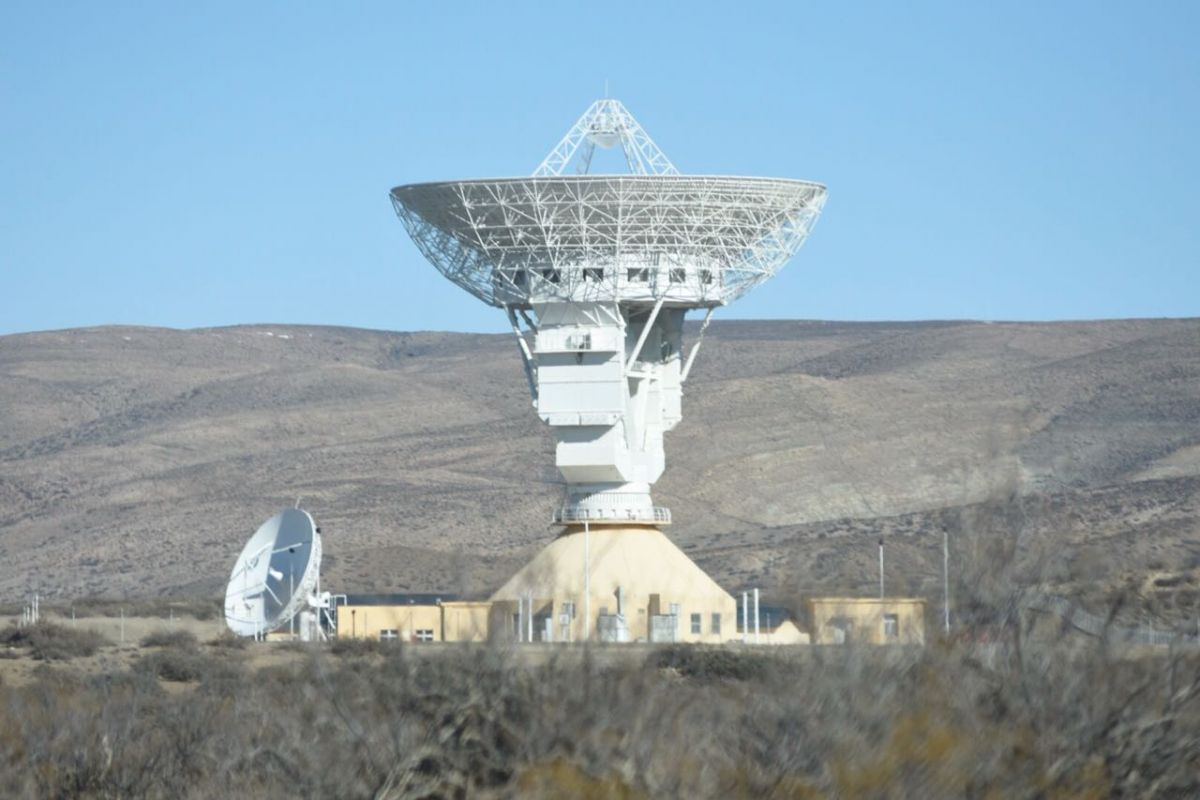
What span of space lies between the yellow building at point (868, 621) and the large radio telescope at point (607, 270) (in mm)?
22759

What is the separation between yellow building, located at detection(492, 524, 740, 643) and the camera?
48.4 meters

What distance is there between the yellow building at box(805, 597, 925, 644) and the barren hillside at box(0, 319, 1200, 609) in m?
47.6

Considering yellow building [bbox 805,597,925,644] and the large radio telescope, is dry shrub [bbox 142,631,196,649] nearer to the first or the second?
the large radio telescope

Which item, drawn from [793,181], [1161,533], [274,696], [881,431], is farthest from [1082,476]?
[274,696]

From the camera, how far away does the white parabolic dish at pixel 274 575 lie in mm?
48688

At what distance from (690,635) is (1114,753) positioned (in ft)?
90.3

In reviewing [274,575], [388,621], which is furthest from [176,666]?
[388,621]

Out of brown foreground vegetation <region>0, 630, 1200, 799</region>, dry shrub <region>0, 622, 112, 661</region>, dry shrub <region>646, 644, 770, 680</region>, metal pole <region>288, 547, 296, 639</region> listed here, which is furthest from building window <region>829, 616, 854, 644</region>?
dry shrub <region>0, 622, 112, 661</region>

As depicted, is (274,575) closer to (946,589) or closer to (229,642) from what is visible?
(229,642)

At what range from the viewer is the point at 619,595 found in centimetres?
4869

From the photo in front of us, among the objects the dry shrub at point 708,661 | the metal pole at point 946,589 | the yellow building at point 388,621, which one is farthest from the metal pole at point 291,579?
the metal pole at point 946,589

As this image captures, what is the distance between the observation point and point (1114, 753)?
69.6 ft

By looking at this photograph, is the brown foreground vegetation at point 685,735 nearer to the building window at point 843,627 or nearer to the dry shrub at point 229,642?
the building window at point 843,627

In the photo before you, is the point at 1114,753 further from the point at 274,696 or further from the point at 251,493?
the point at 251,493
